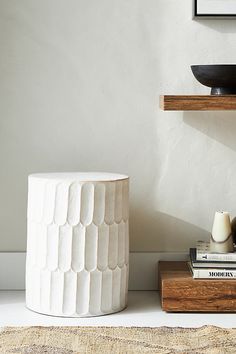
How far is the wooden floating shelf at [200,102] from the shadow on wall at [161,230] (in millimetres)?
340

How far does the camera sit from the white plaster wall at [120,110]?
1.96 meters

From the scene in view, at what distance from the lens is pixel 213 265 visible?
1.82 metres

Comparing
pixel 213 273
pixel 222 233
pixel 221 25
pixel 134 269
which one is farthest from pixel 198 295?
pixel 221 25

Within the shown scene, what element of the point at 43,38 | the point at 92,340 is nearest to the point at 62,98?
the point at 43,38

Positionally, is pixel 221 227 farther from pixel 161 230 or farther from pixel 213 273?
pixel 161 230

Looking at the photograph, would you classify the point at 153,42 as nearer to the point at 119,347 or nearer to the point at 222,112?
the point at 222,112

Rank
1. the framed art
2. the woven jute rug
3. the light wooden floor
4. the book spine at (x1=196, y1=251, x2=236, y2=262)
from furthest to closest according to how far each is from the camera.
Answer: the framed art, the book spine at (x1=196, y1=251, x2=236, y2=262), the light wooden floor, the woven jute rug

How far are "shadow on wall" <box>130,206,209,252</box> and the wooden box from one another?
230mm

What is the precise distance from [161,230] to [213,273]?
26 cm

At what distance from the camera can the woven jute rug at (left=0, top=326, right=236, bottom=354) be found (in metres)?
1.49

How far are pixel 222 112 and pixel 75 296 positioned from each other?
2.09 ft

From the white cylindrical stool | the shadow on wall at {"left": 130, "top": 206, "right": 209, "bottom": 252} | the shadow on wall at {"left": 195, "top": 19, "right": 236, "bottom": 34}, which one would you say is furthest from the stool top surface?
the shadow on wall at {"left": 195, "top": 19, "right": 236, "bottom": 34}

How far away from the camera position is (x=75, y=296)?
1753mm

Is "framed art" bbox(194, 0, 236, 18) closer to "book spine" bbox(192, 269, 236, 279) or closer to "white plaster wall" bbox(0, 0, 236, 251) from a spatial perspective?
"white plaster wall" bbox(0, 0, 236, 251)
